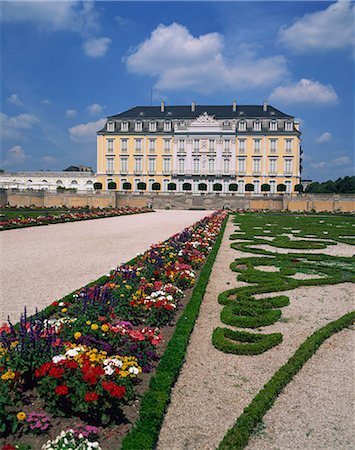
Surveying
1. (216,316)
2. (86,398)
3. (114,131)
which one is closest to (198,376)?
(86,398)

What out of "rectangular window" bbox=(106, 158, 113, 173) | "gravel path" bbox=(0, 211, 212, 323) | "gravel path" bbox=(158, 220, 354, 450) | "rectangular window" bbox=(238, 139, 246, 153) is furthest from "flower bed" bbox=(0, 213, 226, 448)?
"rectangular window" bbox=(106, 158, 113, 173)

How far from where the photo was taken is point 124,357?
3.56 metres

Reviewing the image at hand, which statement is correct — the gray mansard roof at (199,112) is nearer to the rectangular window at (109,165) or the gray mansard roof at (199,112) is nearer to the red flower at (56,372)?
the rectangular window at (109,165)

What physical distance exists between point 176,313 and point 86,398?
9.29ft

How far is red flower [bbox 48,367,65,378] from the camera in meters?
2.99

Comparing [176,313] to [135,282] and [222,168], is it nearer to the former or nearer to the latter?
[135,282]

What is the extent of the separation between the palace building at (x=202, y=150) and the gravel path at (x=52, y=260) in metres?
39.2

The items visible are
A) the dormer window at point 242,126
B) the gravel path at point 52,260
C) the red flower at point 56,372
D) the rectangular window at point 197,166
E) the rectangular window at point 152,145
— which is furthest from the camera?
the rectangular window at point 152,145

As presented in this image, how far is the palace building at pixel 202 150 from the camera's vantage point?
55344 millimetres

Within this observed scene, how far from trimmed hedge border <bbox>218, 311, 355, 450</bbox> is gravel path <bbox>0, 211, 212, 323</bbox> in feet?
11.4

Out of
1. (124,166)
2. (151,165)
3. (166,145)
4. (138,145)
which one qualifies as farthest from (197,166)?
(124,166)

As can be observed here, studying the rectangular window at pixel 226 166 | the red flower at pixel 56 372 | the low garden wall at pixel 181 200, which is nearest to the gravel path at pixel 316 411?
the red flower at pixel 56 372

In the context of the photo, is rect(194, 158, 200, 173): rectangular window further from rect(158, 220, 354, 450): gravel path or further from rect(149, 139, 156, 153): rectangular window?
rect(158, 220, 354, 450): gravel path

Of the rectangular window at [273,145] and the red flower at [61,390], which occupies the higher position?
the rectangular window at [273,145]
